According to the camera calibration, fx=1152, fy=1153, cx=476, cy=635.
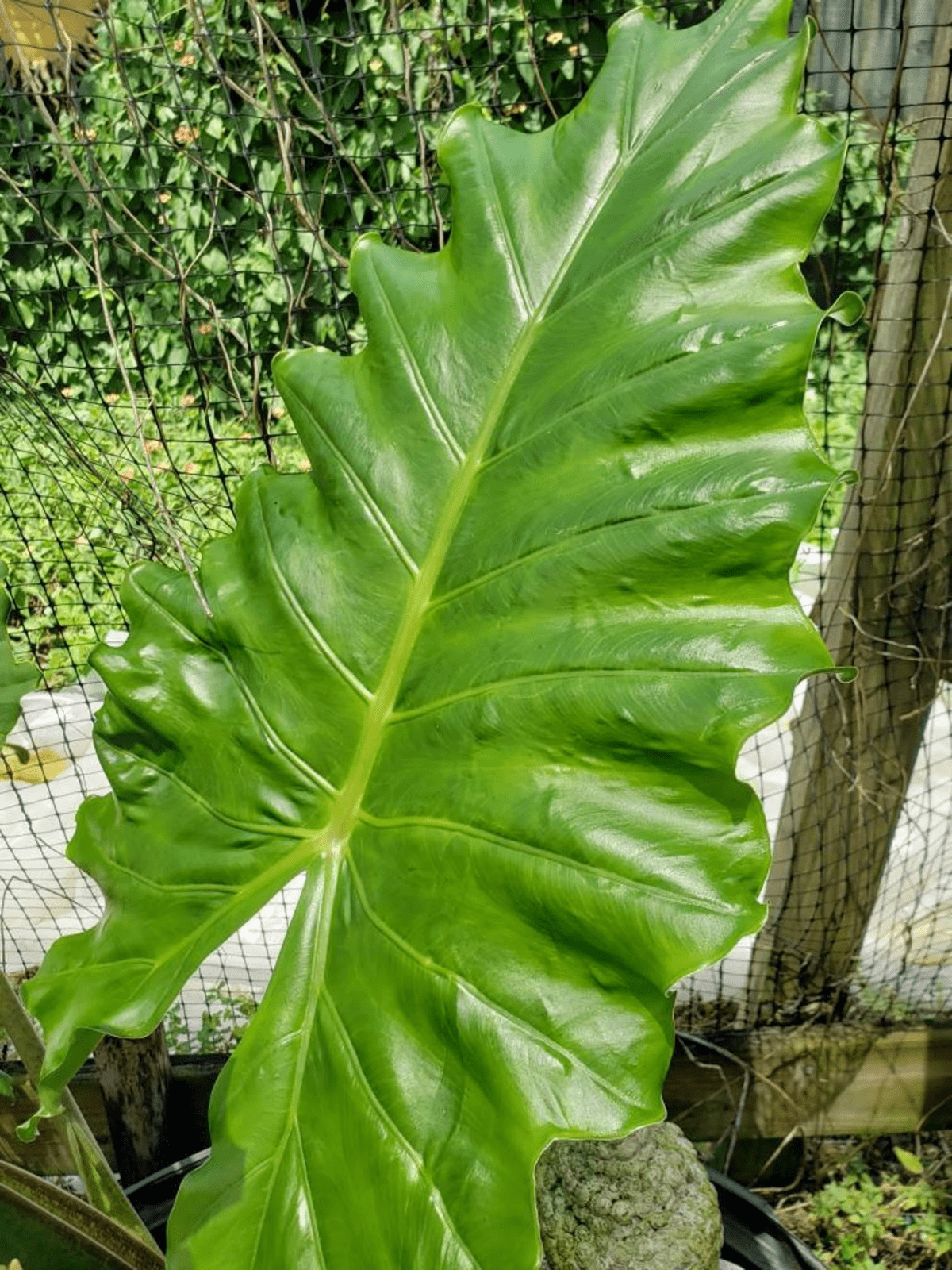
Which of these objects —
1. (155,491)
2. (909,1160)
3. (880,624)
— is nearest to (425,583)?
(155,491)

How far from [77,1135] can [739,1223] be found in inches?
32.6

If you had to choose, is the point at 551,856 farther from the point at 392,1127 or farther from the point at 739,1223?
the point at 739,1223

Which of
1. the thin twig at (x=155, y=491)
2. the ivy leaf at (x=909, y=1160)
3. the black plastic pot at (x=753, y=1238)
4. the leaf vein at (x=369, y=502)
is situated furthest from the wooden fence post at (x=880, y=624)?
the thin twig at (x=155, y=491)

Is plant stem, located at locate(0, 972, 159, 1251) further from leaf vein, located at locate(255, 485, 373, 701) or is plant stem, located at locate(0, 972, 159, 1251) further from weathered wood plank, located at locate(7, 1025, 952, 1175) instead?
weathered wood plank, located at locate(7, 1025, 952, 1175)

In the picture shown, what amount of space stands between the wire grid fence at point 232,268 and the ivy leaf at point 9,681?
0.35 metres

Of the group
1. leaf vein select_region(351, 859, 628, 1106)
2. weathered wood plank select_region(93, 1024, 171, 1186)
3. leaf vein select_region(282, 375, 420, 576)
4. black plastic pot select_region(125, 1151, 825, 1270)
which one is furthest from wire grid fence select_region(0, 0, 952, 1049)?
leaf vein select_region(351, 859, 628, 1106)

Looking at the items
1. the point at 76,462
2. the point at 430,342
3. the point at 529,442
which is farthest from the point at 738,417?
the point at 76,462

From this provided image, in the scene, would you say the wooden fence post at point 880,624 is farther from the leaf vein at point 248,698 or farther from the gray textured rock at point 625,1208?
the leaf vein at point 248,698

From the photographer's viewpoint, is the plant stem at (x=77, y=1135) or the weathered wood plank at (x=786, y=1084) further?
the weathered wood plank at (x=786, y=1084)

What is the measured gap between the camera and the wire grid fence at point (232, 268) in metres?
1.49

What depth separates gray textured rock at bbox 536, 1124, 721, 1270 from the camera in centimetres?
117

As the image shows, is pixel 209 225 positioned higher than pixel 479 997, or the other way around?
pixel 209 225

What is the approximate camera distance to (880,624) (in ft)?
5.08

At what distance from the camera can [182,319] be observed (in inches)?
57.6
